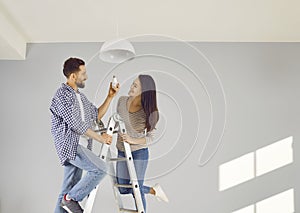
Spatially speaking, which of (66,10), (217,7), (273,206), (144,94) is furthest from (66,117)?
(273,206)

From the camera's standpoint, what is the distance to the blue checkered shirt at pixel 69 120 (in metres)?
2.12

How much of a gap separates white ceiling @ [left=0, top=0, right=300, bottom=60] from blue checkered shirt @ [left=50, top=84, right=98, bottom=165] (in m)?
0.77

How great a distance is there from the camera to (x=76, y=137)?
2209 millimetres

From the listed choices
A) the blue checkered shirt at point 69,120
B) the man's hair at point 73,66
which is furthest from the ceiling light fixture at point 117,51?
the man's hair at point 73,66

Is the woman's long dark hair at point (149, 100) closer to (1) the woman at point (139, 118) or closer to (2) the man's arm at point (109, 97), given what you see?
(1) the woman at point (139, 118)

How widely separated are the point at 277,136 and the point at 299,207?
524 mm

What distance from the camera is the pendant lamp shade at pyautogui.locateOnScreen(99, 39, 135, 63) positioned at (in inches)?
66.2

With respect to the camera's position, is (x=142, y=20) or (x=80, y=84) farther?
(x=142, y=20)

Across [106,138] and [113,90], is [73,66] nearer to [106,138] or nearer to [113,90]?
[106,138]

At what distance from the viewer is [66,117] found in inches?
87.2

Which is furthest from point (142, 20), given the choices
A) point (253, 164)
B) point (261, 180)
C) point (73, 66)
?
point (261, 180)

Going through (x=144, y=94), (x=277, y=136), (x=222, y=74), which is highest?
(x=222, y=74)

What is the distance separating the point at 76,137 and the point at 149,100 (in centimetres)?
64

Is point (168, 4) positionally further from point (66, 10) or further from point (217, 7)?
point (66, 10)
